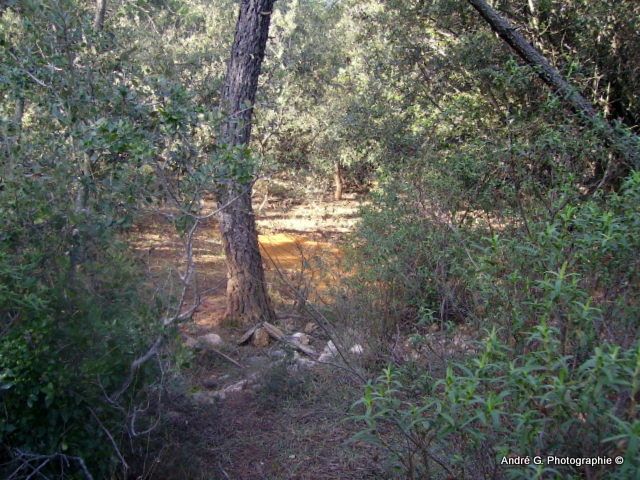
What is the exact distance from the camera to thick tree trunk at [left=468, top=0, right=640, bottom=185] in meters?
4.82

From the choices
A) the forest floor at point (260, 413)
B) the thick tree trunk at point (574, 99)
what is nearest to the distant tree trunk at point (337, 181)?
the forest floor at point (260, 413)

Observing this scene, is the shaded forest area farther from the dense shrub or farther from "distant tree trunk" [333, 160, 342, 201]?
"distant tree trunk" [333, 160, 342, 201]

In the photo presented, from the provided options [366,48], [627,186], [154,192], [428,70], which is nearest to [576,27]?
[428,70]

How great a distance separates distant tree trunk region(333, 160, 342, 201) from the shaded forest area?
11387 millimetres

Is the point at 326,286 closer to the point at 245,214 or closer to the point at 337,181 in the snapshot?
the point at 245,214

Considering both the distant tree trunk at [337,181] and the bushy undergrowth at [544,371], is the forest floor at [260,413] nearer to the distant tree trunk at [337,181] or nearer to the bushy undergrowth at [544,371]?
the bushy undergrowth at [544,371]

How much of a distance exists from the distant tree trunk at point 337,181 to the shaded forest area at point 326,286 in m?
11.4

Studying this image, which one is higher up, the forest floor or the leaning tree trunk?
the leaning tree trunk

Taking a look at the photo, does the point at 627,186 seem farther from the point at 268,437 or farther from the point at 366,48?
the point at 366,48

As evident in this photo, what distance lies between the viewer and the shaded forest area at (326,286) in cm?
241

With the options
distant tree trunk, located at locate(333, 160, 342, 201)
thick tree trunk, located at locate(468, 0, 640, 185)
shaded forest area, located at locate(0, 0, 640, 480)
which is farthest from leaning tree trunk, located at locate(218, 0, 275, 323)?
distant tree trunk, located at locate(333, 160, 342, 201)

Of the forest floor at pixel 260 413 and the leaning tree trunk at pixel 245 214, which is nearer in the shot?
the forest floor at pixel 260 413

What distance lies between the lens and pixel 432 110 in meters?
9.05

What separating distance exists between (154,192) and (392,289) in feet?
8.92
